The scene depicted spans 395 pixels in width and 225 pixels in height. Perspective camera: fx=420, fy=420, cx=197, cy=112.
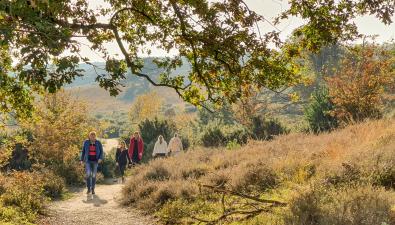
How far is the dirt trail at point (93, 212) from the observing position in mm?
9805

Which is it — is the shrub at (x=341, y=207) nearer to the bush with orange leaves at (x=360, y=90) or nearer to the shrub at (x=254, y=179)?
the shrub at (x=254, y=179)

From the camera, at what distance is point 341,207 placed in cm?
609

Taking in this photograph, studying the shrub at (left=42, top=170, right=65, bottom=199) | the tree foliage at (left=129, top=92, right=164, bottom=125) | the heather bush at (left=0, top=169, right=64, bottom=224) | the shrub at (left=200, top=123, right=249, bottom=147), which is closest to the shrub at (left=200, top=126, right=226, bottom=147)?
the shrub at (left=200, top=123, right=249, bottom=147)

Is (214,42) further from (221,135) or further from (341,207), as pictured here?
(221,135)

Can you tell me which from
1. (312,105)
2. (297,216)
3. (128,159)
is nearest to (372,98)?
(312,105)

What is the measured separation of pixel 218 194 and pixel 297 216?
410cm

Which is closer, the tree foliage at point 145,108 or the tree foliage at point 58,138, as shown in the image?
the tree foliage at point 58,138

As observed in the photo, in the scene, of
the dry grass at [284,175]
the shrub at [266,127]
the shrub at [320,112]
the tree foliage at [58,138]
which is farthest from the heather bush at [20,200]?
the shrub at [320,112]

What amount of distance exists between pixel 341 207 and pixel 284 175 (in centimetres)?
397

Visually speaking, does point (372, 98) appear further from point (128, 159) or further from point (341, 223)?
point (341, 223)

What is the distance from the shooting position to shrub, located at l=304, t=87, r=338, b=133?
77.1 feet

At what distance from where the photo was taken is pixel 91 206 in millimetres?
12055

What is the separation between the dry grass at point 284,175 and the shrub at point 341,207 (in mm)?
43

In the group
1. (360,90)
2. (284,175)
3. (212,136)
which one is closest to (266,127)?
(212,136)
